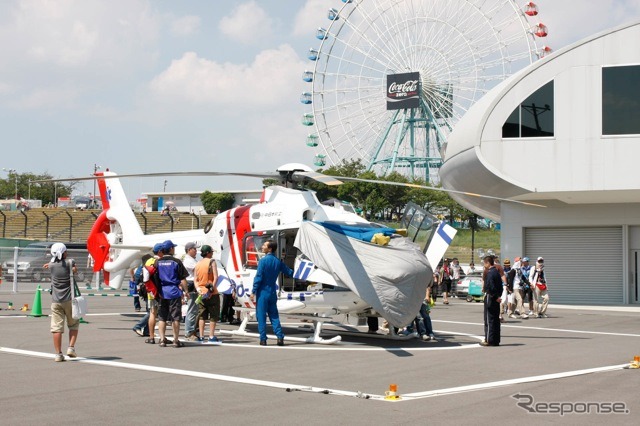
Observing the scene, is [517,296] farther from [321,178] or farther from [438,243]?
[321,178]

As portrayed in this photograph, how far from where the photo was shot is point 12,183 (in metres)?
130

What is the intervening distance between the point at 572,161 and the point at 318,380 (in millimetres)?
20585

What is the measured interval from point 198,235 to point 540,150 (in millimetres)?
15342

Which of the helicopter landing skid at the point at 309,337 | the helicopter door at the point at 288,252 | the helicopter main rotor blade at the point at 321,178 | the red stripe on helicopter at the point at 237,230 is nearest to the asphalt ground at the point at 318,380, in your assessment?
the helicopter landing skid at the point at 309,337

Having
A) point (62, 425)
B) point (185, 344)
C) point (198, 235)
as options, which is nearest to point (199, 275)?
point (185, 344)

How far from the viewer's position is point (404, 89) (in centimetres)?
6981

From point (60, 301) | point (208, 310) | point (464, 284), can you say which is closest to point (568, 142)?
point (464, 284)

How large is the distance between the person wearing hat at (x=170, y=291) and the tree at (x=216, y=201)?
3433 inches

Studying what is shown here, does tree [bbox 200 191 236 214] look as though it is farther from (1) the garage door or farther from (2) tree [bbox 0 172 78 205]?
(1) the garage door

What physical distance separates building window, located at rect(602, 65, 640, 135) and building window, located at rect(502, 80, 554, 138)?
1.87 meters

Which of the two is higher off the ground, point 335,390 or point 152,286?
point 152,286

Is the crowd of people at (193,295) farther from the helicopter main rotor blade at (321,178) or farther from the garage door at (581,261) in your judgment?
the garage door at (581,261)

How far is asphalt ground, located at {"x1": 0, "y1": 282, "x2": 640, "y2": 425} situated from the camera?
7625 millimetres

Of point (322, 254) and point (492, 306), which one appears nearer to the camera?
point (322, 254)
